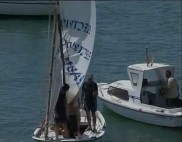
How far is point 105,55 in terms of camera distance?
37688 mm

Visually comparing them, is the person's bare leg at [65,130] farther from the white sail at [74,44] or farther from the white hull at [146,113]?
the white hull at [146,113]

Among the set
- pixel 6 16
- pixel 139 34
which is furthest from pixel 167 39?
pixel 6 16

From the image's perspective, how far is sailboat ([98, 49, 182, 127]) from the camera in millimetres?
25062

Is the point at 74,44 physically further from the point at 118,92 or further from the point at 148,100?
the point at 118,92

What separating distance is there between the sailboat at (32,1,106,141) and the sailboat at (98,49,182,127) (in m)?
3.23

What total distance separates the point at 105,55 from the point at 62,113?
15.9 meters

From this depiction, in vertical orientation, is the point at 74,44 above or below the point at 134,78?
above

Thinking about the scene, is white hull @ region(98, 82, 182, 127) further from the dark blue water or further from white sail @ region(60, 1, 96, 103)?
white sail @ region(60, 1, 96, 103)

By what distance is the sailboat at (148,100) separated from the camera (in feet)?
82.2

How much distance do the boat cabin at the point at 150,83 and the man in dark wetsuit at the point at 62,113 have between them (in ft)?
14.3

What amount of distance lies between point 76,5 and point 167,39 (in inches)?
805

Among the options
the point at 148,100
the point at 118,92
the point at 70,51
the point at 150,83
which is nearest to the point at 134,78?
the point at 150,83

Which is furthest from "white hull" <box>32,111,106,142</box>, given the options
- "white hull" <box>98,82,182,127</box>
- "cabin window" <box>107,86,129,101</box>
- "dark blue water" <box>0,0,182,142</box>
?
"cabin window" <box>107,86,129,101</box>

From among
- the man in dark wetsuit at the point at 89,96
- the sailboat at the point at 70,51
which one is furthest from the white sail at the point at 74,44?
the man in dark wetsuit at the point at 89,96
